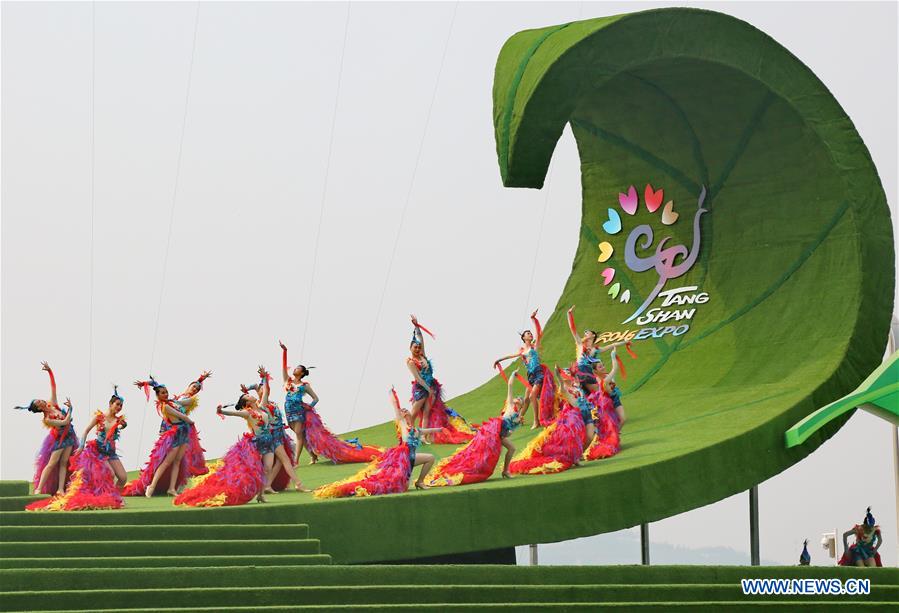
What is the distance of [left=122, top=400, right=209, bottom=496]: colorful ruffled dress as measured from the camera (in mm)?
16016

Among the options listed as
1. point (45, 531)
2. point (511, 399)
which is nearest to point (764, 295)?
point (511, 399)

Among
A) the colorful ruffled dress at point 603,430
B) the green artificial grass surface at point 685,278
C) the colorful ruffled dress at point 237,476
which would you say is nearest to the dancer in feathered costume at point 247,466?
the colorful ruffled dress at point 237,476

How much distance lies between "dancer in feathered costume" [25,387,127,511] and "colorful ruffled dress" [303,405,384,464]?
9.08 ft

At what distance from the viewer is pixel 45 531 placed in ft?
44.4

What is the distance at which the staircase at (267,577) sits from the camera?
1242cm

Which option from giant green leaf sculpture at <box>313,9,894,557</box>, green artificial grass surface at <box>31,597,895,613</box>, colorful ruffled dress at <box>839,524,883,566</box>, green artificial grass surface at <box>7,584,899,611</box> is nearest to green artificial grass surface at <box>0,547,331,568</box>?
green artificial grass surface at <box>7,584,899,611</box>

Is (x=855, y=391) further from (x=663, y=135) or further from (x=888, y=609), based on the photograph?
(x=663, y=135)

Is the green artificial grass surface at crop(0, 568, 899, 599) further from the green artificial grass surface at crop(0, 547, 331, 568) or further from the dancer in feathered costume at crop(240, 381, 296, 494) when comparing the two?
the dancer in feathered costume at crop(240, 381, 296, 494)

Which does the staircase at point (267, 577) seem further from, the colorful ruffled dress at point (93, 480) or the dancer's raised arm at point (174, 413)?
the dancer's raised arm at point (174, 413)

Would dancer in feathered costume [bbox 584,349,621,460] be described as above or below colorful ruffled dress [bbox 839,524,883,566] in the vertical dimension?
above

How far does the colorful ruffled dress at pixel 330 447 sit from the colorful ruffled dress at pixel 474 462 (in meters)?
2.82

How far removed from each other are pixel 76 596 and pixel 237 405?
131 inches

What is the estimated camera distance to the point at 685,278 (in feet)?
73.7

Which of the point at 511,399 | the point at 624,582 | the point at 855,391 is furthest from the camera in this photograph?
the point at 855,391
